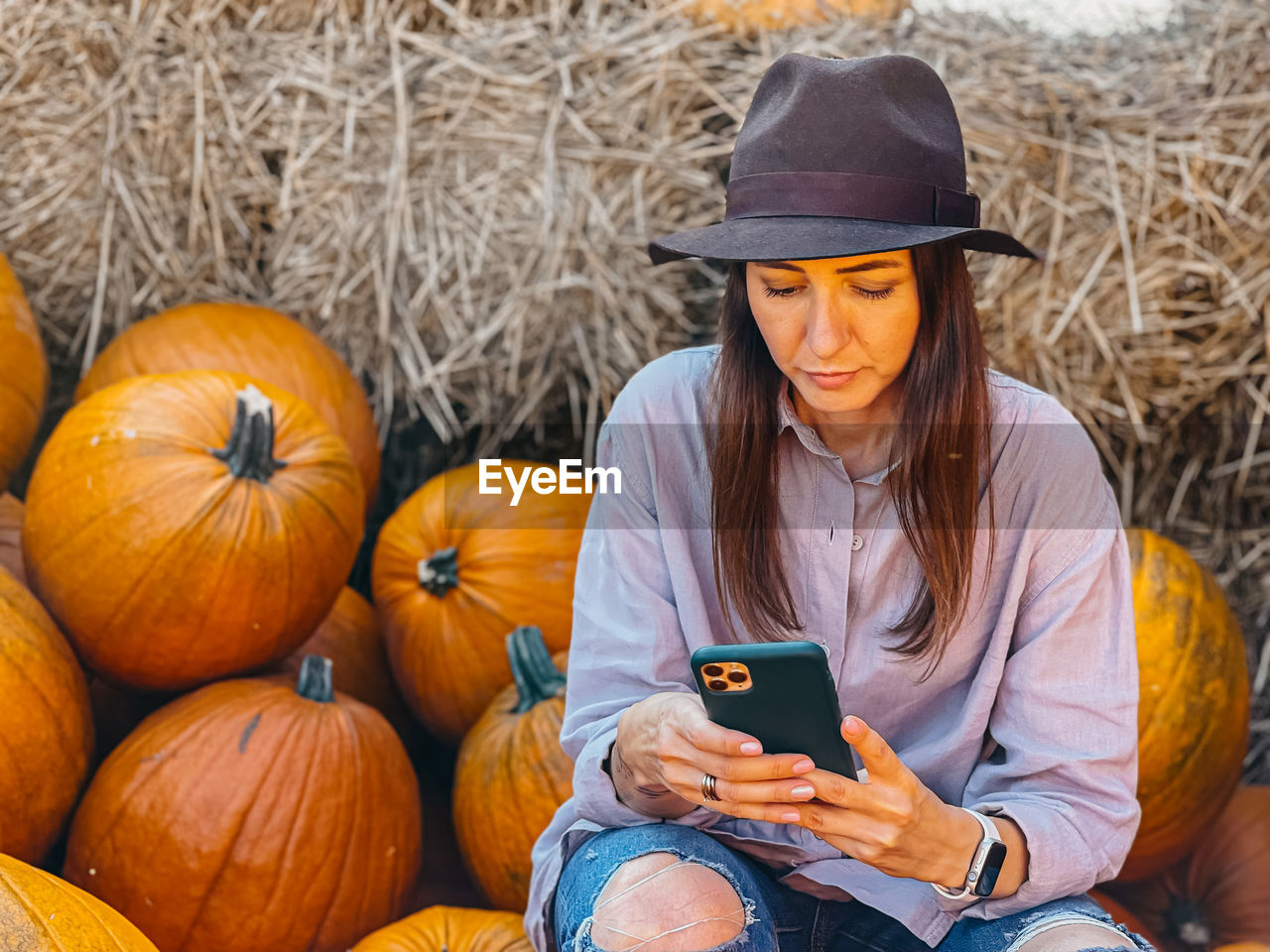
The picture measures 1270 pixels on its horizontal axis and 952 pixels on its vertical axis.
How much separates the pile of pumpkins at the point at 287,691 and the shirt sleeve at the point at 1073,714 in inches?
26.5

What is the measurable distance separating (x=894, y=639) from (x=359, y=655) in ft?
3.81

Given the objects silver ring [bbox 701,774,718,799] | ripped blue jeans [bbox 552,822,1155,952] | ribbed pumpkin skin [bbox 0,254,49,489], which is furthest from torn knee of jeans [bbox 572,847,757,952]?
ribbed pumpkin skin [bbox 0,254,49,489]

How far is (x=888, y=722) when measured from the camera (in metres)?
1.42

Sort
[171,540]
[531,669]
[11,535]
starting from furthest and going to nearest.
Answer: [11,535] < [531,669] < [171,540]

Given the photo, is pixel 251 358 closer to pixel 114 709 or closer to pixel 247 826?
pixel 114 709

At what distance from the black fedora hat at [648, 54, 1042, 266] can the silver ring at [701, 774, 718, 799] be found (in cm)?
51

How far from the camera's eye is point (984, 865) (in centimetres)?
121

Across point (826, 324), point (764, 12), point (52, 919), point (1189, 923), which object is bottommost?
point (1189, 923)

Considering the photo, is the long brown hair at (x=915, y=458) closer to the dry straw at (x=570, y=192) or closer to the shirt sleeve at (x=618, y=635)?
the shirt sleeve at (x=618, y=635)

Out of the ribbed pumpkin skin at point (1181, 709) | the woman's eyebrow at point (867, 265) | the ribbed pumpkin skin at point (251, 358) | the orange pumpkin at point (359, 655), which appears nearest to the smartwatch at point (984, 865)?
the woman's eyebrow at point (867, 265)

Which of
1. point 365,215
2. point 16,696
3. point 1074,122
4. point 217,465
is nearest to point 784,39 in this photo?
point 1074,122

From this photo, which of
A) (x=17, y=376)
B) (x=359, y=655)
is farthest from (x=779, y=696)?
(x=17, y=376)

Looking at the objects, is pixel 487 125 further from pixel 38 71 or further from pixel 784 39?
pixel 38 71

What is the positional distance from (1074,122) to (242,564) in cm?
169
